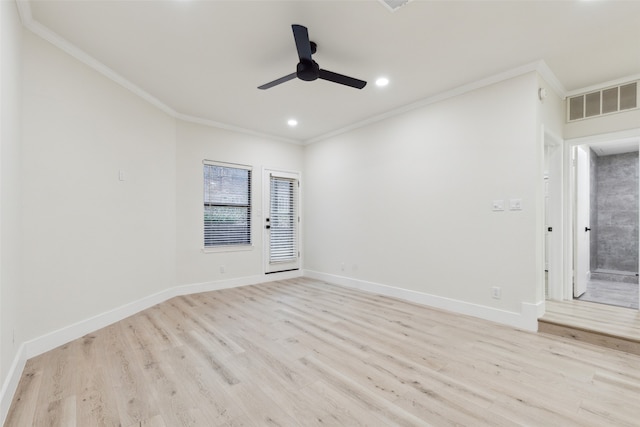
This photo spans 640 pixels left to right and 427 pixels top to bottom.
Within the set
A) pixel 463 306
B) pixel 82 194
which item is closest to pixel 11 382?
pixel 82 194

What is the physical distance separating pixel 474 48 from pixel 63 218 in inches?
169

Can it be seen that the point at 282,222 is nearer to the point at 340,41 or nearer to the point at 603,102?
the point at 340,41

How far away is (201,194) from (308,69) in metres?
3.04

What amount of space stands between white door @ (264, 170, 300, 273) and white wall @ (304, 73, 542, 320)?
3.23 ft

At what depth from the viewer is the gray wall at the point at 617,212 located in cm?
577

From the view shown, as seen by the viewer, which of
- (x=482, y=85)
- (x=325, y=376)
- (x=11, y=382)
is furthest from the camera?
(x=482, y=85)

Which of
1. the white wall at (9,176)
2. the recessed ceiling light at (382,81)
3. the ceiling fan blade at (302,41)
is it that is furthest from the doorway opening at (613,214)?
the white wall at (9,176)

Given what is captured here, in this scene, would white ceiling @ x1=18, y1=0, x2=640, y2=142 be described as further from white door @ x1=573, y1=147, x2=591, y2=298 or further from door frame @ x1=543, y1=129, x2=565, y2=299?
white door @ x1=573, y1=147, x2=591, y2=298

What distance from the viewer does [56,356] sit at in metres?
2.52

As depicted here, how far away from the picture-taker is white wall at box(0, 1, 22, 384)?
1812mm

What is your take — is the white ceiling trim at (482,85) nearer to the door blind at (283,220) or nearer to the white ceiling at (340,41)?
the white ceiling at (340,41)

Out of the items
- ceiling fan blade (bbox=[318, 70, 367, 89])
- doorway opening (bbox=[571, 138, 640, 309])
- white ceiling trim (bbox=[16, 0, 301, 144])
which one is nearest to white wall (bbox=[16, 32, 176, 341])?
white ceiling trim (bbox=[16, 0, 301, 144])

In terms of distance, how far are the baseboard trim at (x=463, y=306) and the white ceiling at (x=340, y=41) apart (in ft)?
8.60

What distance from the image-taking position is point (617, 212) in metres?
5.96
